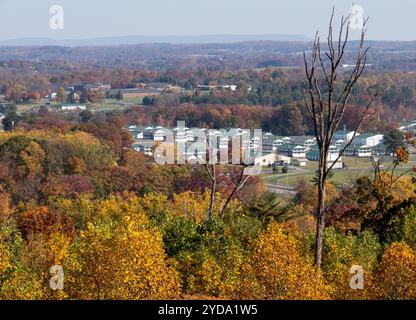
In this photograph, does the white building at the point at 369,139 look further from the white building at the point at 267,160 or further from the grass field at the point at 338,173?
the white building at the point at 267,160

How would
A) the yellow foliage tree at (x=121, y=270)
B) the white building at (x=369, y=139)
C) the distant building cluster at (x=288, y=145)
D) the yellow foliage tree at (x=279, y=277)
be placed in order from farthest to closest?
1. the white building at (x=369, y=139)
2. the distant building cluster at (x=288, y=145)
3. the yellow foliage tree at (x=121, y=270)
4. the yellow foliage tree at (x=279, y=277)

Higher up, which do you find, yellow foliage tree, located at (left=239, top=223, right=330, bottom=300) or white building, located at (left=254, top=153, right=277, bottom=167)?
yellow foliage tree, located at (left=239, top=223, right=330, bottom=300)

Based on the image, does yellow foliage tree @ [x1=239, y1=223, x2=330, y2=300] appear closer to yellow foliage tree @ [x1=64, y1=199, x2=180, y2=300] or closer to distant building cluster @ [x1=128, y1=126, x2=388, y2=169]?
yellow foliage tree @ [x1=64, y1=199, x2=180, y2=300]

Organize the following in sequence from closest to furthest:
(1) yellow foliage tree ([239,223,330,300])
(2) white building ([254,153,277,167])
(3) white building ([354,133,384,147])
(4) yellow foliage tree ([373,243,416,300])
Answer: (1) yellow foliage tree ([239,223,330,300]) → (4) yellow foliage tree ([373,243,416,300]) → (2) white building ([254,153,277,167]) → (3) white building ([354,133,384,147])

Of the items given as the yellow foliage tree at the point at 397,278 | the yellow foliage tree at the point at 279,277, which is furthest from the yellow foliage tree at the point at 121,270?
the yellow foliage tree at the point at 397,278

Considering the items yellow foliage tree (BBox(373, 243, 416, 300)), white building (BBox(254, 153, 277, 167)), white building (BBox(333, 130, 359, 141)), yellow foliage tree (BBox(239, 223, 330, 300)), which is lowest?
white building (BBox(254, 153, 277, 167))

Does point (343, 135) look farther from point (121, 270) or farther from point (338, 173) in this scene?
point (121, 270)

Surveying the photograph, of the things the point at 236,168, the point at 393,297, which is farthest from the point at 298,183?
the point at 393,297

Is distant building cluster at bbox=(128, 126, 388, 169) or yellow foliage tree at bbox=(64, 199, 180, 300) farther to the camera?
distant building cluster at bbox=(128, 126, 388, 169)

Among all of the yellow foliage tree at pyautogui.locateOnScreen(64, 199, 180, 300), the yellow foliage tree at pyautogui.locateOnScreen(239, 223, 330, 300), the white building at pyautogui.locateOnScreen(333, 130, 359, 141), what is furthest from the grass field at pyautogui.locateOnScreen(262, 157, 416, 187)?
the yellow foliage tree at pyautogui.locateOnScreen(64, 199, 180, 300)

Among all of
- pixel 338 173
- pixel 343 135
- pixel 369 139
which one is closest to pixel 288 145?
pixel 343 135

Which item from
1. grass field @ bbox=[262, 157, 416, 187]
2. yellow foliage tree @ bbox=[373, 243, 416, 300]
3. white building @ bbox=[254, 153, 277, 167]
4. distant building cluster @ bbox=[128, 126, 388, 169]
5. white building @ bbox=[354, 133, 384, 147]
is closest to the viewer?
yellow foliage tree @ bbox=[373, 243, 416, 300]
